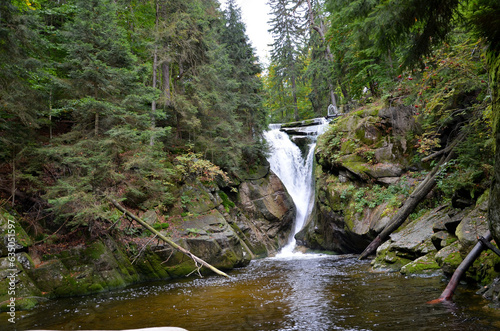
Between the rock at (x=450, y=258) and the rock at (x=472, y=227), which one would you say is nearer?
the rock at (x=472, y=227)

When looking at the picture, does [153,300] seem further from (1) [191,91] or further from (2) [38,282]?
(1) [191,91]

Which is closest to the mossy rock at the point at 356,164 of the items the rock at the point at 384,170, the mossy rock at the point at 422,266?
the rock at the point at 384,170

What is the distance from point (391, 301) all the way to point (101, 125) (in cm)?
967

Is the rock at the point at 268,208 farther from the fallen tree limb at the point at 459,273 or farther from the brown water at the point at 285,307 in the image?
the fallen tree limb at the point at 459,273

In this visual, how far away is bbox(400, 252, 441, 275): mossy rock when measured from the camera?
6.59m

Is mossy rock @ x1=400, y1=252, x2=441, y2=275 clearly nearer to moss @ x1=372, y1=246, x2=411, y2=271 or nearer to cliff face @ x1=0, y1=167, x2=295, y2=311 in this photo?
moss @ x1=372, y1=246, x2=411, y2=271

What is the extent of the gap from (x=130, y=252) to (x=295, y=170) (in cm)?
1249

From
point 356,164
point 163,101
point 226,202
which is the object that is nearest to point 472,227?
point 356,164

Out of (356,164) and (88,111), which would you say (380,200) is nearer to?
(356,164)

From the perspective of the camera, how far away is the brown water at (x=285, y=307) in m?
4.16

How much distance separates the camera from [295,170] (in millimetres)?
19406

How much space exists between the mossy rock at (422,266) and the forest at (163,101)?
5.74 feet

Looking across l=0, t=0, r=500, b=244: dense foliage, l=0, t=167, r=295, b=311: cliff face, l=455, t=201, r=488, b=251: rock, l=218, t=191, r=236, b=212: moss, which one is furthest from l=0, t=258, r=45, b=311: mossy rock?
l=455, t=201, r=488, b=251: rock

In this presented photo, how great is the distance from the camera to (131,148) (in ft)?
31.9
